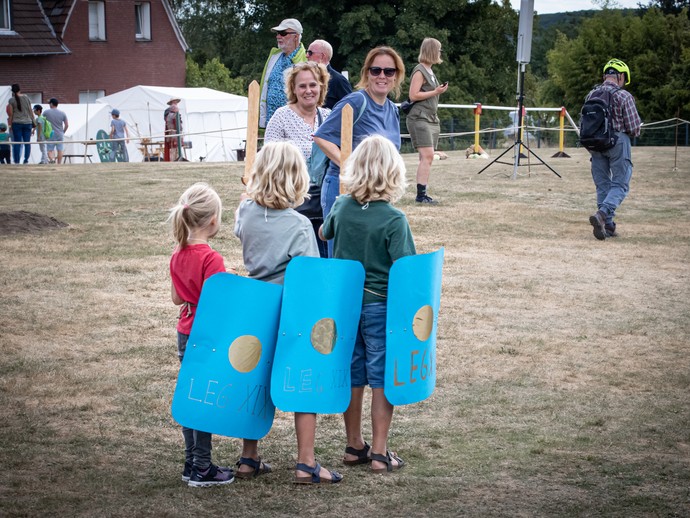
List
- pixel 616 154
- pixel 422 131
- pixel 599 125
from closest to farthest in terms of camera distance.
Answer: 1. pixel 599 125
2. pixel 616 154
3. pixel 422 131

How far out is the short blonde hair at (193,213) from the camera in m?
4.19

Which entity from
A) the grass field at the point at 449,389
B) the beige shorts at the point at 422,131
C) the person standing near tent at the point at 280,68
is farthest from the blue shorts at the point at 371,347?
the beige shorts at the point at 422,131

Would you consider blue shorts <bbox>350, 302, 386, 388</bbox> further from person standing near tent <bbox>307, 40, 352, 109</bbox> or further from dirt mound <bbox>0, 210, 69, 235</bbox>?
dirt mound <bbox>0, 210, 69, 235</bbox>

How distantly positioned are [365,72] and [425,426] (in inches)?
98.4

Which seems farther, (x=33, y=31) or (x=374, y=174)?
(x=33, y=31)

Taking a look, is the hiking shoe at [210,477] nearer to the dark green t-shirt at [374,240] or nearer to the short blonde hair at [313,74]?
the dark green t-shirt at [374,240]

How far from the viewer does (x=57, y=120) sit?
26734 mm

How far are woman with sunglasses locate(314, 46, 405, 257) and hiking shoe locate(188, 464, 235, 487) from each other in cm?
235

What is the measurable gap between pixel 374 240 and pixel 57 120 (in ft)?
78.6

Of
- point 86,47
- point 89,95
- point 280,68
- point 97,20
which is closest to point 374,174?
point 280,68

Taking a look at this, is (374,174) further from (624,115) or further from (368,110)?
(624,115)

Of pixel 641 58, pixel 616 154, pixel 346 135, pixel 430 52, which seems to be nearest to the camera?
pixel 346 135

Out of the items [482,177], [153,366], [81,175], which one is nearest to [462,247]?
[153,366]

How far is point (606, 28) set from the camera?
41.2m
